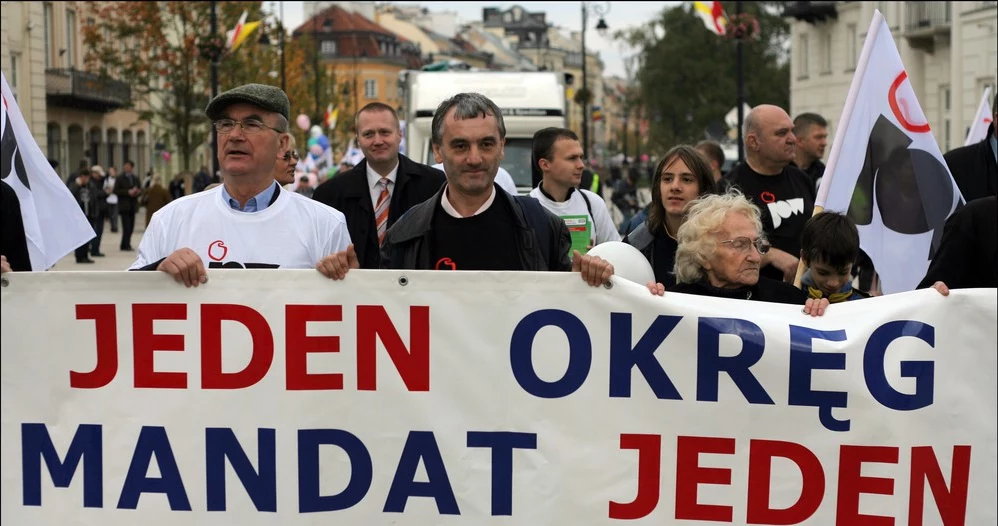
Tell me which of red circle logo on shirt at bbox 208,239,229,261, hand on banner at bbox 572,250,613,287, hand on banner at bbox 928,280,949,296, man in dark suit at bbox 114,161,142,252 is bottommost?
man in dark suit at bbox 114,161,142,252

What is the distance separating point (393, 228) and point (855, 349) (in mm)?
1638

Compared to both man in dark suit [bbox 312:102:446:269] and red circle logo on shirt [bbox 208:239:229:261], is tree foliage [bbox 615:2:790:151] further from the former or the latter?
red circle logo on shirt [bbox 208:239:229:261]

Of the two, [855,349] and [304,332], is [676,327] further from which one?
[304,332]

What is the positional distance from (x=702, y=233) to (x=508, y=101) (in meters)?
16.0

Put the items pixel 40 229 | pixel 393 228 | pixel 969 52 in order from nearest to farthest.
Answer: pixel 393 228, pixel 40 229, pixel 969 52

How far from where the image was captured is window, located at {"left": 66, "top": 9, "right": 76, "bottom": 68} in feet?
183

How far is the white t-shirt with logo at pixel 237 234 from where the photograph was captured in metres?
5.18

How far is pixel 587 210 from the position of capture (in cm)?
834

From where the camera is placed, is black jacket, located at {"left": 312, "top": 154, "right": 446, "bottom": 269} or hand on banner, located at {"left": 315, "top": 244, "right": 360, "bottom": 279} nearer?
hand on banner, located at {"left": 315, "top": 244, "right": 360, "bottom": 279}

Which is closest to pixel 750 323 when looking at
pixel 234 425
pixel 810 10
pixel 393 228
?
pixel 393 228

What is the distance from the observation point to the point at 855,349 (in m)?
4.96

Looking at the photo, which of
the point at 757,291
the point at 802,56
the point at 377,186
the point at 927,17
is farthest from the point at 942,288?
the point at 802,56

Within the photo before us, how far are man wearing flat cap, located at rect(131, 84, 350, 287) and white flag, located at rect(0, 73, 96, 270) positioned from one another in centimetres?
155

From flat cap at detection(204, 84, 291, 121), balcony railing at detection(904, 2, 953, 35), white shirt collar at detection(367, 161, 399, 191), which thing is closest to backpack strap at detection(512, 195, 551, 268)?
flat cap at detection(204, 84, 291, 121)
